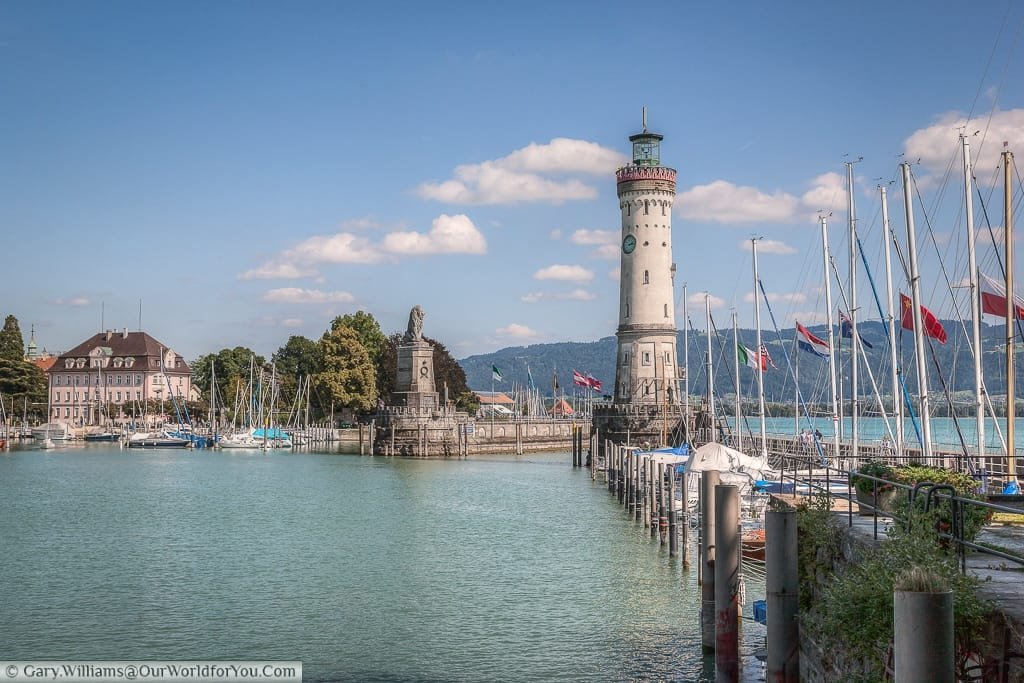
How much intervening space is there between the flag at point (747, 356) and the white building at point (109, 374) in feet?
393

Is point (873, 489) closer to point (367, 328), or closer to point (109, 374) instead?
point (367, 328)

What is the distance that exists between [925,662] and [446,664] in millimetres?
15445

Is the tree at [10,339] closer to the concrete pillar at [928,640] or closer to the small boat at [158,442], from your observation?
the small boat at [158,442]

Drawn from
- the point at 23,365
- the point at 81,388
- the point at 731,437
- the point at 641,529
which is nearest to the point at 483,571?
the point at 641,529

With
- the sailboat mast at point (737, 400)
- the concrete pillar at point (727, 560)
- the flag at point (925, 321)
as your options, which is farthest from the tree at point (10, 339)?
the concrete pillar at point (727, 560)

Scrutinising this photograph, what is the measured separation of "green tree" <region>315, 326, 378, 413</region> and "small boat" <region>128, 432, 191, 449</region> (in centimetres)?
1615

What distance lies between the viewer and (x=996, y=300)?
29766 millimetres

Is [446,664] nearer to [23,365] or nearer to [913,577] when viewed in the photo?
[913,577]

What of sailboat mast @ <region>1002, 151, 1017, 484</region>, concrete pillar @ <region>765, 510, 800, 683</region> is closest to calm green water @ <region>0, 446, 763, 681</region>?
concrete pillar @ <region>765, 510, 800, 683</region>

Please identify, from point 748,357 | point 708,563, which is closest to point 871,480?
point 708,563

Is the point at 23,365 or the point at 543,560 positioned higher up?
the point at 23,365

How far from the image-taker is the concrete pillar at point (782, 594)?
15203 mm

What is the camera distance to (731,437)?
6700cm

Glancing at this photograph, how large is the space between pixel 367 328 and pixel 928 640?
12304 centimetres
